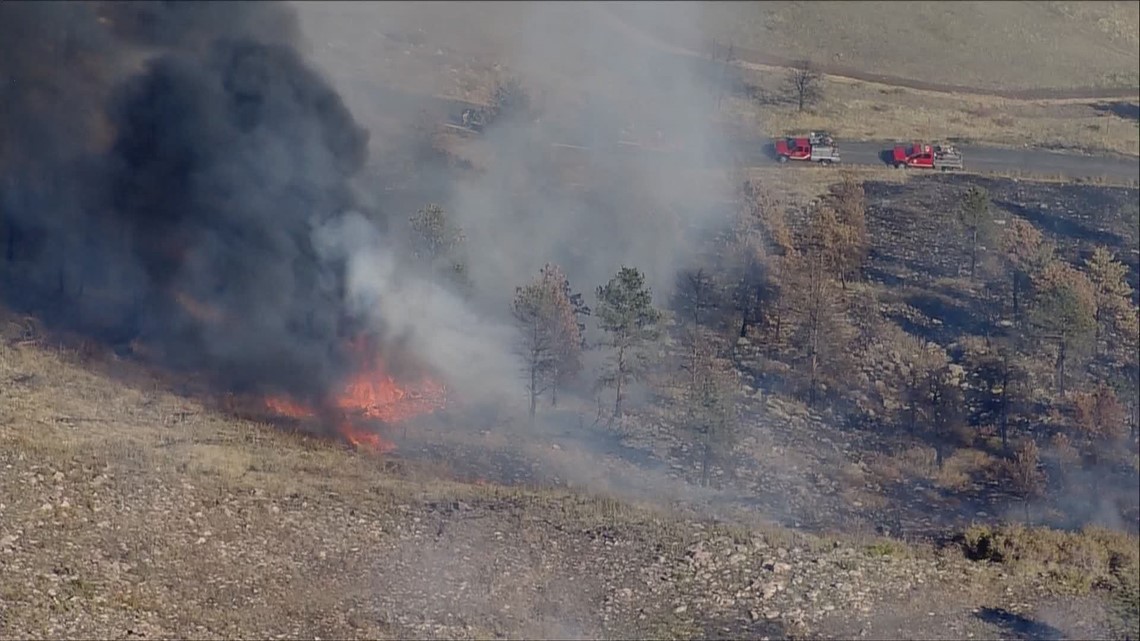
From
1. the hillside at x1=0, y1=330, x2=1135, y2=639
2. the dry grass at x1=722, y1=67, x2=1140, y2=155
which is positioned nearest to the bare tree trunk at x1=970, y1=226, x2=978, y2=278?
the dry grass at x1=722, y1=67, x2=1140, y2=155

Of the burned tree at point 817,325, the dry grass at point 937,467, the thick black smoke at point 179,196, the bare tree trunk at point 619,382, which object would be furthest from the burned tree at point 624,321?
the thick black smoke at point 179,196

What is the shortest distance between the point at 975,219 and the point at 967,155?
49.7 feet

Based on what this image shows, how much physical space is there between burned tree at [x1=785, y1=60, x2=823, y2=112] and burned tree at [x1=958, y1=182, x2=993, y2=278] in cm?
1751

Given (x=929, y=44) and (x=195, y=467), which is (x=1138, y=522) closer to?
(x=195, y=467)

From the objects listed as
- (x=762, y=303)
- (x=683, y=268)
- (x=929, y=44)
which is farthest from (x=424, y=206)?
(x=929, y=44)

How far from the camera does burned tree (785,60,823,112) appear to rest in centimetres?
6072

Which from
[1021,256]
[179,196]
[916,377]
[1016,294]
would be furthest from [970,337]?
[179,196]

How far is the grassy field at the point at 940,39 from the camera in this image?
Result: 6244cm

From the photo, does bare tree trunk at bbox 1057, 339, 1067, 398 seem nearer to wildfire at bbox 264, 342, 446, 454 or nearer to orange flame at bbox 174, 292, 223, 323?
wildfire at bbox 264, 342, 446, 454

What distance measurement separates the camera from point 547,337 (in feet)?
105

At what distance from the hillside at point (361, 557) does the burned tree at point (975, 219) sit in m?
18.8

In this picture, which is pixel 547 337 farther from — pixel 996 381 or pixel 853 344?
pixel 996 381

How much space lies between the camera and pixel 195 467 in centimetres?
2355

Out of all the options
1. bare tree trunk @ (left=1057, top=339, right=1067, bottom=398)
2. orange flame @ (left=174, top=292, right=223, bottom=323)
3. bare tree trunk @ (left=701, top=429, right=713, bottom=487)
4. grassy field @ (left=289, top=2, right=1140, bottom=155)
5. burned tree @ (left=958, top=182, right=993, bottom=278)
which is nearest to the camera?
bare tree trunk @ (left=701, top=429, right=713, bottom=487)
